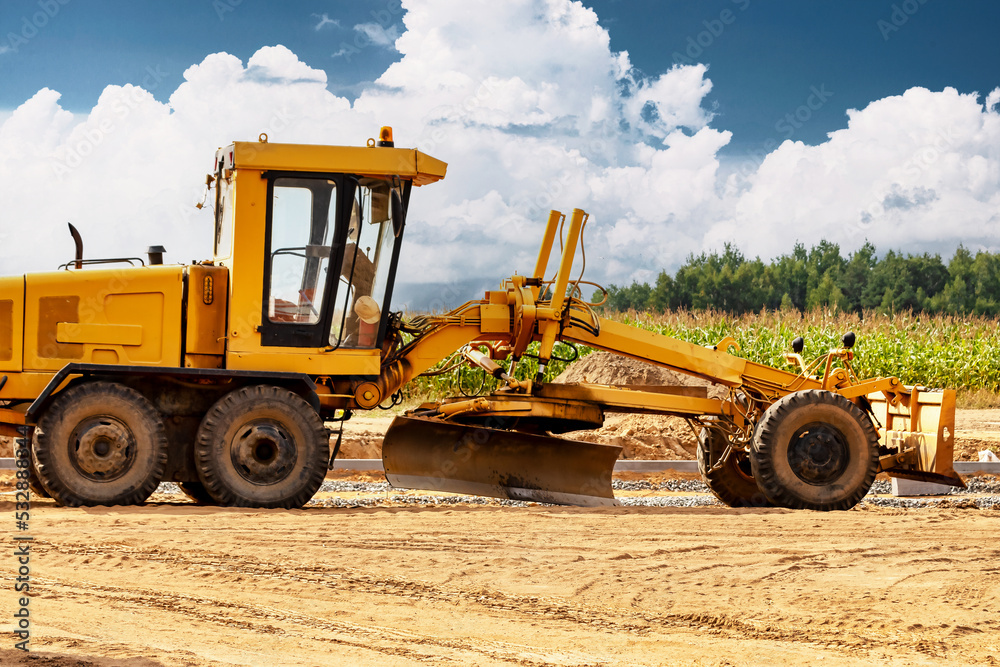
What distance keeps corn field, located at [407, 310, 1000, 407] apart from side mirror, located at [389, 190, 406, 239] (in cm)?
1056

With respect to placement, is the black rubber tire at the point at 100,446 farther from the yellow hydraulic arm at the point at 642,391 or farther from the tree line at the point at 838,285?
the tree line at the point at 838,285

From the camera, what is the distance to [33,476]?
32.1 feet

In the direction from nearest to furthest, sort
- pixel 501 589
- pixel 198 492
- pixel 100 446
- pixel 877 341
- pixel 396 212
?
pixel 501 589 → pixel 100 446 → pixel 396 212 → pixel 198 492 → pixel 877 341

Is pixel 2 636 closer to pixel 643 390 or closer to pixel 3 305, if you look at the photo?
pixel 3 305

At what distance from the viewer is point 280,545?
7.45 meters

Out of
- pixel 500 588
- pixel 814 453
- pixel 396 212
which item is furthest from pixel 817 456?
pixel 500 588

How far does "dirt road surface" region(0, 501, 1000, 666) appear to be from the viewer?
17.4 feet

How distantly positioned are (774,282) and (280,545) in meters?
→ 63.0

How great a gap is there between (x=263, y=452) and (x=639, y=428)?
26.7 feet

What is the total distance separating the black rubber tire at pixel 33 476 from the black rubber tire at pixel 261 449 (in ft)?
4.66

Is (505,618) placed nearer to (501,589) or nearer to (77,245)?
(501,589)

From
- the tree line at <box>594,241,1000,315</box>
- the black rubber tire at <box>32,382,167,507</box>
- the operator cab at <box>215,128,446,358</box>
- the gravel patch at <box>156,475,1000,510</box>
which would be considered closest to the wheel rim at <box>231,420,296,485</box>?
the black rubber tire at <box>32,382,167,507</box>

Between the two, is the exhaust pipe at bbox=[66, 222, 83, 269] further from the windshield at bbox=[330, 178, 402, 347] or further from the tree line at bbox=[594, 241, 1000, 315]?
the tree line at bbox=[594, 241, 1000, 315]

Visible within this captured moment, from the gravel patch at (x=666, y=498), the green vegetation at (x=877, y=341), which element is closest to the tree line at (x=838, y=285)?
the green vegetation at (x=877, y=341)
